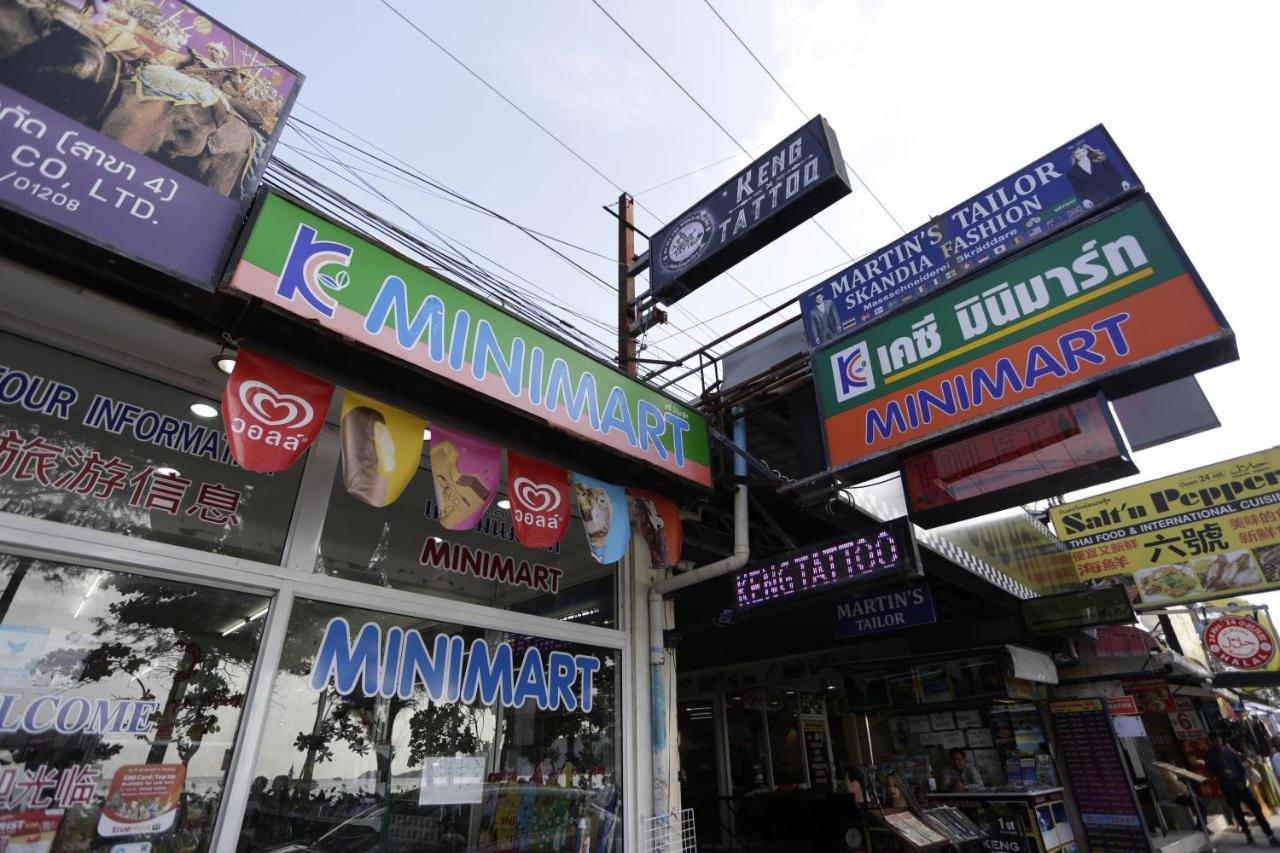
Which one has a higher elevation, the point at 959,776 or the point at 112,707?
the point at 112,707

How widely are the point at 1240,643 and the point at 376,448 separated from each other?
1579cm

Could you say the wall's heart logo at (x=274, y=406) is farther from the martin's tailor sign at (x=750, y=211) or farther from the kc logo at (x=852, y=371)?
the martin's tailor sign at (x=750, y=211)

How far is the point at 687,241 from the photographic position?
23.1 ft

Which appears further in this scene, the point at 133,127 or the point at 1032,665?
the point at 1032,665

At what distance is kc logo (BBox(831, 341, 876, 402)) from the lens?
193 inches

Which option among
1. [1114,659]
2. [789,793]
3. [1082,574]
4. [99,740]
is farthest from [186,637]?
[1114,659]

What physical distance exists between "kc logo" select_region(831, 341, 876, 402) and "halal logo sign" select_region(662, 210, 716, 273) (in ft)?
7.54

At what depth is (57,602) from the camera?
3051 mm

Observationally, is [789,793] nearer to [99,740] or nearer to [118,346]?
[99,740]

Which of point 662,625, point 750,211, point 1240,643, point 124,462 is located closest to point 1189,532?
point 1240,643

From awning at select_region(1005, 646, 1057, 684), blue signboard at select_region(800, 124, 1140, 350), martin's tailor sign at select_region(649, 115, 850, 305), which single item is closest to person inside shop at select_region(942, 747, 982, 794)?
awning at select_region(1005, 646, 1057, 684)

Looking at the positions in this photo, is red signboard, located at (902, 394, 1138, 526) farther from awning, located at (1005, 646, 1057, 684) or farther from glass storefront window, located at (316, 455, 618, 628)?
awning, located at (1005, 646, 1057, 684)

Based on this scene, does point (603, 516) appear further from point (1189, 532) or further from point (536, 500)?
point (1189, 532)

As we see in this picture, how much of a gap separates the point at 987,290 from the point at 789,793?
9.02 m
